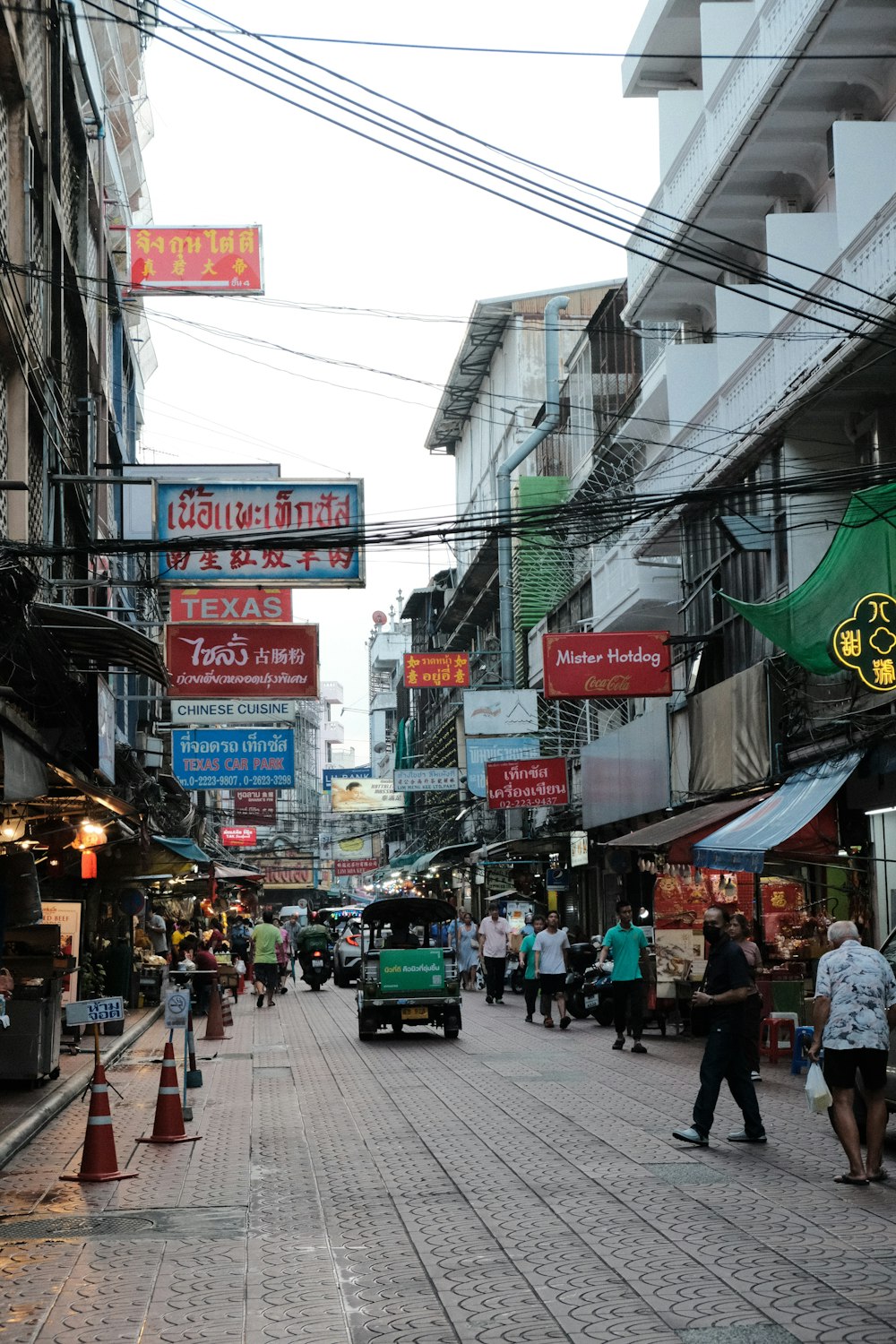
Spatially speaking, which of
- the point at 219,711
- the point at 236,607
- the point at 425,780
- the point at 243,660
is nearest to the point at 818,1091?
the point at 243,660

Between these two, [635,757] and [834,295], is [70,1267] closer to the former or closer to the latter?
[834,295]

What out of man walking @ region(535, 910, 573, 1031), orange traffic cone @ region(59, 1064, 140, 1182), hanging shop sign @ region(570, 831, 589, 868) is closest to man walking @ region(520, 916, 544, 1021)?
man walking @ region(535, 910, 573, 1031)

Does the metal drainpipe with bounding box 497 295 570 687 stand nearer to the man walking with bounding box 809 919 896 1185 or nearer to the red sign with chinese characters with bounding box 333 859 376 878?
the man walking with bounding box 809 919 896 1185

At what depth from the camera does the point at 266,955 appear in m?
33.0

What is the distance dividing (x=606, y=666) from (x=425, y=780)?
18085mm

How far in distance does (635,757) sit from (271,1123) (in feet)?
59.9

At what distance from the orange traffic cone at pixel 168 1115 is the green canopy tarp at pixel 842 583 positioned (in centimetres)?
789

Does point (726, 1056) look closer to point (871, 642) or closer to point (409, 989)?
point (871, 642)

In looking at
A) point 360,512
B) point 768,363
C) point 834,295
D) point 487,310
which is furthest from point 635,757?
point 487,310

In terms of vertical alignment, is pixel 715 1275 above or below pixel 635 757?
below

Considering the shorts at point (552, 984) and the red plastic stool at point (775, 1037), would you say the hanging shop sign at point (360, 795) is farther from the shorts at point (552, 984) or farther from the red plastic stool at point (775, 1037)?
the red plastic stool at point (775, 1037)

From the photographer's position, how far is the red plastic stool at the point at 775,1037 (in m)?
18.7

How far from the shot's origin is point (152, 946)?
36844 mm

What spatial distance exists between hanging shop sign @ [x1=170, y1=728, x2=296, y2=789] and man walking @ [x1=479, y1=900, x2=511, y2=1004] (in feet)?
16.1
